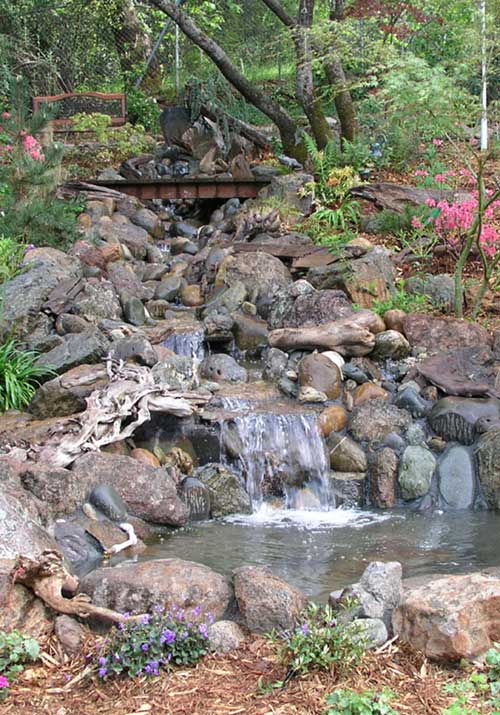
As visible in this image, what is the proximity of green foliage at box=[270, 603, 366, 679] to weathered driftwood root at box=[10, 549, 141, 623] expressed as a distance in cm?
87

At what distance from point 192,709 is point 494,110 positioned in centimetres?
705

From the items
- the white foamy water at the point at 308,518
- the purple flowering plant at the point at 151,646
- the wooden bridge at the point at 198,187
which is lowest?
the white foamy water at the point at 308,518

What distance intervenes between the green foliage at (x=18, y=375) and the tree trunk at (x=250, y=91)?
25.7 feet

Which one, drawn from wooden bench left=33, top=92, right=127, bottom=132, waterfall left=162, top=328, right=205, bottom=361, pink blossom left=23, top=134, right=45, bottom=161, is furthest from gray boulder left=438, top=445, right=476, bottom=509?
wooden bench left=33, top=92, right=127, bottom=132

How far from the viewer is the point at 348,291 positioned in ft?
31.7

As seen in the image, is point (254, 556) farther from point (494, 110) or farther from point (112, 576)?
point (494, 110)

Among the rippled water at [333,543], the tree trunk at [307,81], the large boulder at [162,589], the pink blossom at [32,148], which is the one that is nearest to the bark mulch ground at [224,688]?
the large boulder at [162,589]

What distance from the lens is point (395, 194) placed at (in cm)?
1187

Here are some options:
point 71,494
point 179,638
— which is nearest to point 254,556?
point 71,494

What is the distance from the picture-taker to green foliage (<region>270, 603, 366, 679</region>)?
3.39m

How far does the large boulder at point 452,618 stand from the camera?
11.6ft

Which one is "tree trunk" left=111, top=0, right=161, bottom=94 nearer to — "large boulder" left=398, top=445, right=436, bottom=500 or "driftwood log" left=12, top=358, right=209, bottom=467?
"driftwood log" left=12, top=358, right=209, bottom=467

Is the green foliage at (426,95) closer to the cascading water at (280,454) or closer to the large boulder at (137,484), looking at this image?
the cascading water at (280,454)

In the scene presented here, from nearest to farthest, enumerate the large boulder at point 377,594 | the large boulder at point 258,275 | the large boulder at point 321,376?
the large boulder at point 377,594
the large boulder at point 321,376
the large boulder at point 258,275
